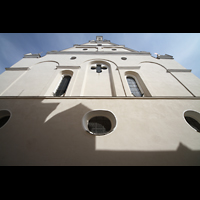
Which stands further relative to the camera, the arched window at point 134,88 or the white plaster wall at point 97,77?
the arched window at point 134,88

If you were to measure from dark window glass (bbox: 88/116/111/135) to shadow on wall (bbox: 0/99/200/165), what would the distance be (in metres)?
0.52

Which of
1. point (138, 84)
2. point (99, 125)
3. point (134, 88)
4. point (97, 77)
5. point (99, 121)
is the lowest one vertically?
point (99, 125)

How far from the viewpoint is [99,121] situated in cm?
423

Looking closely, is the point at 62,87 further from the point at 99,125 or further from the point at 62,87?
the point at 99,125

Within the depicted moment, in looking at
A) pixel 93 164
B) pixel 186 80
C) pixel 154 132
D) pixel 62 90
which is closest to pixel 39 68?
pixel 62 90

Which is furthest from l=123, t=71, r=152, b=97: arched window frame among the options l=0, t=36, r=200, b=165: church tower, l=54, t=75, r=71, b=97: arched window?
l=54, t=75, r=71, b=97: arched window

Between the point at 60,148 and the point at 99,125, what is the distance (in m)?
1.68

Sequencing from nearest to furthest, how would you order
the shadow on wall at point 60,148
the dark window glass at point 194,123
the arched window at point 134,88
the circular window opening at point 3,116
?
1. the shadow on wall at point 60,148
2. the dark window glass at point 194,123
3. the circular window opening at point 3,116
4. the arched window at point 134,88

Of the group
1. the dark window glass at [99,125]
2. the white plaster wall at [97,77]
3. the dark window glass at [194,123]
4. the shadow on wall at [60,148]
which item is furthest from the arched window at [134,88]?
the shadow on wall at [60,148]

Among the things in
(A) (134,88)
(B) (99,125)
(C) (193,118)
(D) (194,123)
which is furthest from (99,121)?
(C) (193,118)

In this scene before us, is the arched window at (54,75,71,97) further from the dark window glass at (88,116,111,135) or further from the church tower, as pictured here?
the dark window glass at (88,116,111,135)

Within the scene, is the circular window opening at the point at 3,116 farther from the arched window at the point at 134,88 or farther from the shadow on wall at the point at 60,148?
the arched window at the point at 134,88

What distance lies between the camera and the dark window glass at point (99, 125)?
3.90 meters
